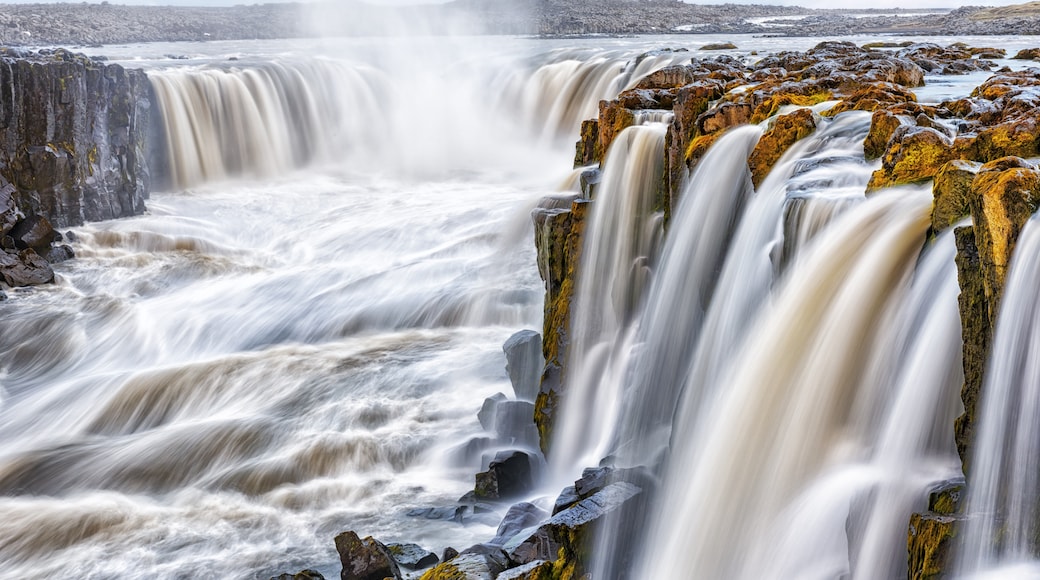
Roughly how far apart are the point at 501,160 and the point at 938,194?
65.9 ft

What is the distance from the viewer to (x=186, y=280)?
15.6m

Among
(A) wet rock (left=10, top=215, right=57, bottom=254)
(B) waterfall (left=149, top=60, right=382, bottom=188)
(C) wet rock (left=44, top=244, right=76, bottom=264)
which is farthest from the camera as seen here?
(B) waterfall (left=149, top=60, right=382, bottom=188)

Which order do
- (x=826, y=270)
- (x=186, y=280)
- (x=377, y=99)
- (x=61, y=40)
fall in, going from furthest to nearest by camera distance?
(x=61, y=40) < (x=377, y=99) < (x=186, y=280) < (x=826, y=270)

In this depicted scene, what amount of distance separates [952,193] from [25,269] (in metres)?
15.0

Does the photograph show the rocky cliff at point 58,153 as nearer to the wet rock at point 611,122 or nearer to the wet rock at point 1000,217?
the wet rock at point 611,122

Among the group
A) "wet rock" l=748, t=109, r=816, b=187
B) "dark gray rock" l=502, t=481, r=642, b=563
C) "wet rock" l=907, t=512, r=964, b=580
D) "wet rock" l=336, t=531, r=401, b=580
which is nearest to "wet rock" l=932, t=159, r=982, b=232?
"wet rock" l=907, t=512, r=964, b=580

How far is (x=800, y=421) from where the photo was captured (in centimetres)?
569

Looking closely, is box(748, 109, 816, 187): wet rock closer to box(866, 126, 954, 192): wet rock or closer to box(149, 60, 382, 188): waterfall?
box(866, 126, 954, 192): wet rock

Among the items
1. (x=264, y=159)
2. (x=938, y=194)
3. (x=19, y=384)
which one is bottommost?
(x=19, y=384)

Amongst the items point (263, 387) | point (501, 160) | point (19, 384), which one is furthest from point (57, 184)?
point (501, 160)

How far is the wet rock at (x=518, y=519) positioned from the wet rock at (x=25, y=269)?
453 inches

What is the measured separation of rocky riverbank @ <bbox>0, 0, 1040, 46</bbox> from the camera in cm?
4950

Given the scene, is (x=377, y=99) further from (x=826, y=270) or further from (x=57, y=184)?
(x=826, y=270)

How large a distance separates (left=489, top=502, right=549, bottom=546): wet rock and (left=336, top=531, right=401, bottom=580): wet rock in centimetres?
89
